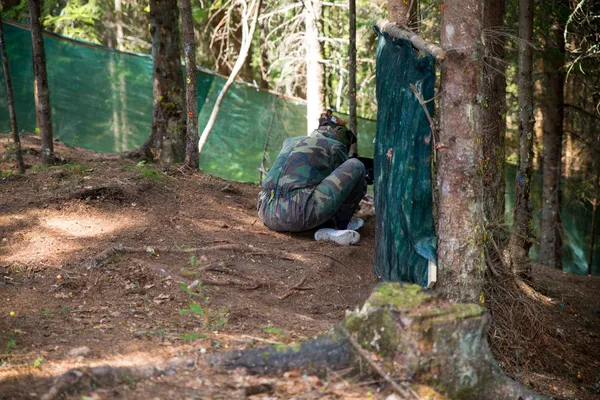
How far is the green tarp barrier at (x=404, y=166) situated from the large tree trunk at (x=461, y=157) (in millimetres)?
167

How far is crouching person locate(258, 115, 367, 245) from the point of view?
5.50m

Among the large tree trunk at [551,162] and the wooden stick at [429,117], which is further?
the large tree trunk at [551,162]

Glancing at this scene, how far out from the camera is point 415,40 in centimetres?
387

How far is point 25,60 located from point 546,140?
27.0 feet

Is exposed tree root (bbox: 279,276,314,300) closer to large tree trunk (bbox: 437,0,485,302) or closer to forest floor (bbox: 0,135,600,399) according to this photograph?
forest floor (bbox: 0,135,600,399)

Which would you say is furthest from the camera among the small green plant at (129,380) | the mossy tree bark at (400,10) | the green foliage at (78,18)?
the green foliage at (78,18)

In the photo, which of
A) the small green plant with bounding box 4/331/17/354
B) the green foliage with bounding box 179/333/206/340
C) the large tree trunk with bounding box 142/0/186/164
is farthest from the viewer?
the large tree trunk with bounding box 142/0/186/164

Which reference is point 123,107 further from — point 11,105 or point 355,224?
point 355,224

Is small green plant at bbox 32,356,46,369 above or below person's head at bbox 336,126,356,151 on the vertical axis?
below

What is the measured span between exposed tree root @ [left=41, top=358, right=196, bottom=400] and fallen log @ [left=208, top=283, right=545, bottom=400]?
196mm

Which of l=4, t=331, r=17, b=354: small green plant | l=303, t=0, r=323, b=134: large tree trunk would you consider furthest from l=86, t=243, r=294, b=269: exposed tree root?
l=303, t=0, r=323, b=134: large tree trunk

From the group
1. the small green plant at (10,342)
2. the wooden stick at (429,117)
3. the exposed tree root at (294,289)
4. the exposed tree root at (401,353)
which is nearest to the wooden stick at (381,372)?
the exposed tree root at (401,353)

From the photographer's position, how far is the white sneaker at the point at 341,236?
5.56 meters

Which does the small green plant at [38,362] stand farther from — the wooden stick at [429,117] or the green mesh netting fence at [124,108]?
the green mesh netting fence at [124,108]
